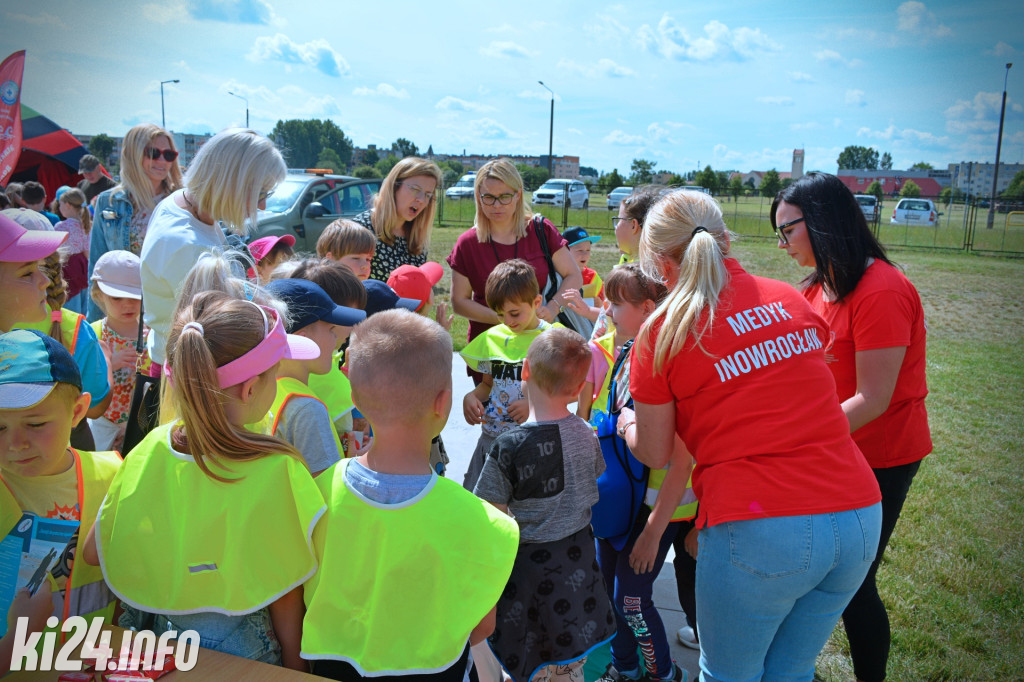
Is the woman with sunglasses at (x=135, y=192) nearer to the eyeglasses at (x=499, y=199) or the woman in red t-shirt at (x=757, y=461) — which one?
the eyeglasses at (x=499, y=199)

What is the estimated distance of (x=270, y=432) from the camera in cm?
201

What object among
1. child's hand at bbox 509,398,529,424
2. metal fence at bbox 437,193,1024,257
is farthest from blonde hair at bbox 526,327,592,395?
metal fence at bbox 437,193,1024,257

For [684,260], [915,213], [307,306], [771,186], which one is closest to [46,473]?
[307,306]

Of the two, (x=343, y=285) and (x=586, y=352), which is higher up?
(x=343, y=285)

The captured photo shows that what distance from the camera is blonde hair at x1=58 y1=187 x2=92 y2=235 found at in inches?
288

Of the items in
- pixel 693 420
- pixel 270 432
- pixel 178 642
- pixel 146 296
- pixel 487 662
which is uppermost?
pixel 146 296

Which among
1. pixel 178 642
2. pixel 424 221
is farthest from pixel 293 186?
pixel 178 642

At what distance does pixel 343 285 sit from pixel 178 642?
151cm

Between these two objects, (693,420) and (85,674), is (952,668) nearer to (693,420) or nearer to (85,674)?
(693,420)

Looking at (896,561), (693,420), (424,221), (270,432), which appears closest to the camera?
(693,420)

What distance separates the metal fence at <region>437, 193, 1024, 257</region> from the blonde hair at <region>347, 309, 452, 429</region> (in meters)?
19.2

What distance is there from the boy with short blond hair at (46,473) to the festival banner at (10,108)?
2.56 m

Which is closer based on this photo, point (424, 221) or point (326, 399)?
point (326, 399)

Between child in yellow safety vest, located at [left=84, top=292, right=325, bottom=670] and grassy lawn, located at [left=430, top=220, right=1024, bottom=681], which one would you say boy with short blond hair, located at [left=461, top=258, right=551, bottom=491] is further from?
grassy lawn, located at [left=430, top=220, right=1024, bottom=681]
